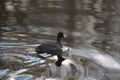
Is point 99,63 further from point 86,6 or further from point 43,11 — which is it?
point 86,6

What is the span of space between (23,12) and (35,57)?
305 inches

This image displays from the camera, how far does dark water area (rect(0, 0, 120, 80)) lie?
37.6 feet

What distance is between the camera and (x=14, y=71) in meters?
11.1

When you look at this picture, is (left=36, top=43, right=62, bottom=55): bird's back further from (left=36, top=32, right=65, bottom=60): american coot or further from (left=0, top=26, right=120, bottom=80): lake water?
(left=0, top=26, right=120, bottom=80): lake water

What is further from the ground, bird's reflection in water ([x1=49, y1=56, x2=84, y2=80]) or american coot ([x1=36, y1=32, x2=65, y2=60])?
american coot ([x1=36, y1=32, x2=65, y2=60])

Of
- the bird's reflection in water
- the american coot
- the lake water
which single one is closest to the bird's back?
the american coot

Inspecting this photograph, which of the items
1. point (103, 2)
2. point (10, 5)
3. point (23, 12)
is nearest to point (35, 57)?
point (23, 12)

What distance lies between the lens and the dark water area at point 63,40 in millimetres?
11469

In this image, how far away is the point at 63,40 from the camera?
50.4ft

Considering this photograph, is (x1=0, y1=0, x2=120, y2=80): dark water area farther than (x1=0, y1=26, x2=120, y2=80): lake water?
Yes

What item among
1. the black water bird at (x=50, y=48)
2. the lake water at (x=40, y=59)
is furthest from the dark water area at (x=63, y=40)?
the black water bird at (x=50, y=48)

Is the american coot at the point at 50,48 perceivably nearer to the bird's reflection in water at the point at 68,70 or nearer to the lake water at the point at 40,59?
the lake water at the point at 40,59

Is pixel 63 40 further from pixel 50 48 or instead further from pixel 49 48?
pixel 49 48

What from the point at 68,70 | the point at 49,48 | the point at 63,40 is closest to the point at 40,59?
the point at 49,48
